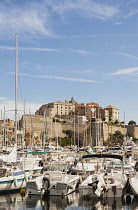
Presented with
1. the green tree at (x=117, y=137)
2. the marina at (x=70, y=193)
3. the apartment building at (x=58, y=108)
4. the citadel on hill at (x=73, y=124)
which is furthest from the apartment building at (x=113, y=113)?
the marina at (x=70, y=193)

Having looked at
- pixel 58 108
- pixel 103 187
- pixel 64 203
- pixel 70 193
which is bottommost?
pixel 64 203

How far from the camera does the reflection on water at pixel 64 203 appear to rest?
18.8 metres

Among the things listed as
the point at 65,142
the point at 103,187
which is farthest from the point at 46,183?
the point at 65,142

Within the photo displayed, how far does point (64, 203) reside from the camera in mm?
19594

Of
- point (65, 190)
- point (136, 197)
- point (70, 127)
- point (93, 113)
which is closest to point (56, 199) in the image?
point (65, 190)

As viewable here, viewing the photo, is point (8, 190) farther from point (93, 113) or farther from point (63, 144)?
point (93, 113)

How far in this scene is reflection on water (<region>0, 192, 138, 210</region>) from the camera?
18.8 metres

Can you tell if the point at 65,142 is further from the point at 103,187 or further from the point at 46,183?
the point at 103,187

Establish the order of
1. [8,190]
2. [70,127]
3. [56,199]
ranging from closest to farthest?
[56,199]
[8,190]
[70,127]

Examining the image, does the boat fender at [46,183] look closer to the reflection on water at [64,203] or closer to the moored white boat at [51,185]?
the moored white boat at [51,185]

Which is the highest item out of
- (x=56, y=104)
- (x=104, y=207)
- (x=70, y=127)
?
(x=56, y=104)

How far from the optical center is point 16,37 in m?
30.1

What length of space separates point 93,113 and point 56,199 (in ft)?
394

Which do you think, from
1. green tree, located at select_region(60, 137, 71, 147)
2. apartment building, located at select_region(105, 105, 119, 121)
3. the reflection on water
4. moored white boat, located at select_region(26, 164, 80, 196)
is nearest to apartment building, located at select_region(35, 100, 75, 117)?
apartment building, located at select_region(105, 105, 119, 121)
